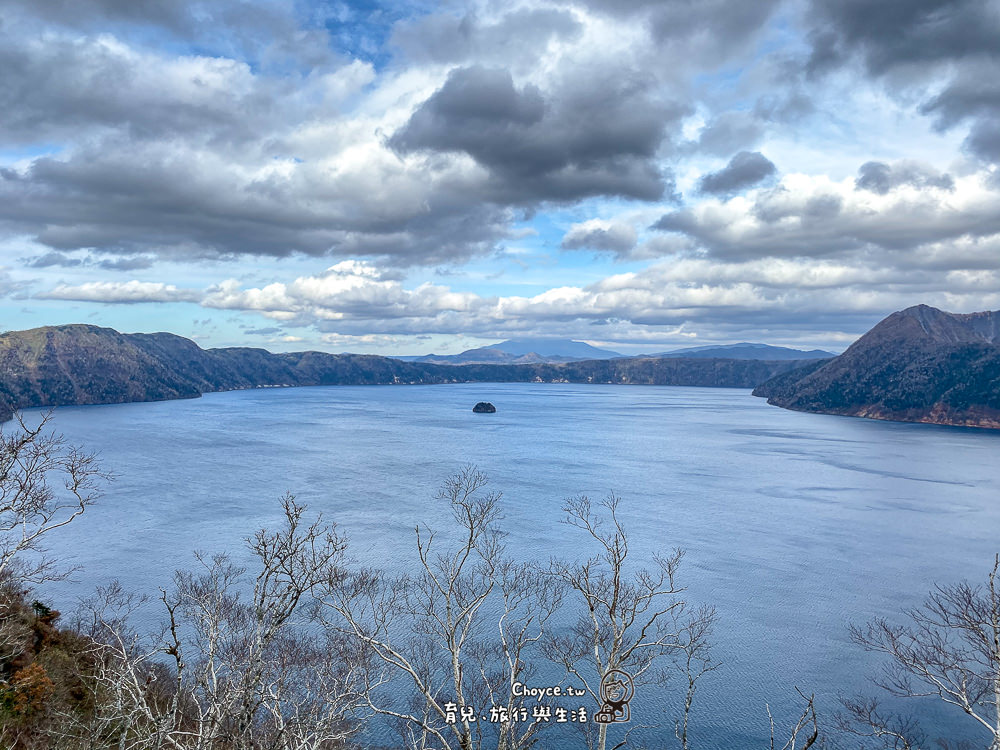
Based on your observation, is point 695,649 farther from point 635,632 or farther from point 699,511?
point 699,511

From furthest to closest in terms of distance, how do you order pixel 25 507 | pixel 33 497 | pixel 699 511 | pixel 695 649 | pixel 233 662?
pixel 699 511 < pixel 695 649 < pixel 233 662 < pixel 33 497 < pixel 25 507

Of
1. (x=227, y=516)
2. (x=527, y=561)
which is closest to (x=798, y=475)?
(x=527, y=561)

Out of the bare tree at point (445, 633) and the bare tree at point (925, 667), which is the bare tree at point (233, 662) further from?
the bare tree at point (925, 667)

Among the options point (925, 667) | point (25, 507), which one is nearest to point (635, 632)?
point (925, 667)

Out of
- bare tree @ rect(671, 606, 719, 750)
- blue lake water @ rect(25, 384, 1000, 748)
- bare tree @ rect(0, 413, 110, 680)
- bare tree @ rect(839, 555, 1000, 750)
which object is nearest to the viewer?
bare tree @ rect(0, 413, 110, 680)

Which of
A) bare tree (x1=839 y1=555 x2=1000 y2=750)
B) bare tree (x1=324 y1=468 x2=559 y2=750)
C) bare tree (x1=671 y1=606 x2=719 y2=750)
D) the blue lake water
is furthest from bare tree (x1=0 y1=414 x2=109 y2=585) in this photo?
bare tree (x1=671 y1=606 x2=719 y2=750)

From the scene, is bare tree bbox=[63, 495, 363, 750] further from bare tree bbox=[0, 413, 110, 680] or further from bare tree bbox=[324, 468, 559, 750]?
bare tree bbox=[0, 413, 110, 680]

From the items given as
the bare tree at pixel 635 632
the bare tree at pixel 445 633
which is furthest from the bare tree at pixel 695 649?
the bare tree at pixel 445 633

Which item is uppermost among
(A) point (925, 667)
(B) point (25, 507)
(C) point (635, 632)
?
(B) point (25, 507)

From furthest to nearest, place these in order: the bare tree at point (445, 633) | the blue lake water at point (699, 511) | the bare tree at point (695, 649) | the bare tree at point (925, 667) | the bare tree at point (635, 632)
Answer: the blue lake water at point (699, 511) < the bare tree at point (695, 649) < the bare tree at point (635, 632) < the bare tree at point (445, 633) < the bare tree at point (925, 667)

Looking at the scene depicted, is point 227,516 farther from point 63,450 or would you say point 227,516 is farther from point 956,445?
point 956,445
